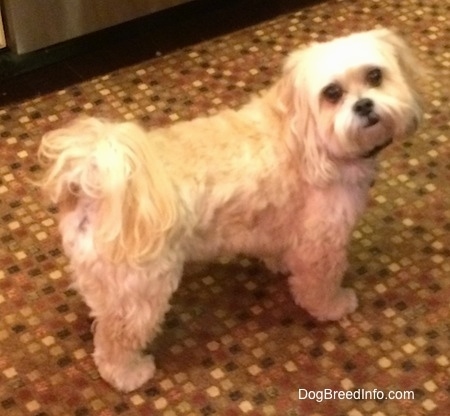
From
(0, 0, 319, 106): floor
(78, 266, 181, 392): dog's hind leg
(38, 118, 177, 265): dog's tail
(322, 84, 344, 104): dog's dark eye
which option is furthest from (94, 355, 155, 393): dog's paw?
(0, 0, 319, 106): floor

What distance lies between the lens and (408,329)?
1.49 metres

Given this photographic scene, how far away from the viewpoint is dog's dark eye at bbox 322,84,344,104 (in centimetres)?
121

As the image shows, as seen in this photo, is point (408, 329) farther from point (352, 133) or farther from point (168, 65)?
point (168, 65)

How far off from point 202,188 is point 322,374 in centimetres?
43

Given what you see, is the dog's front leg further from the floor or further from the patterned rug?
the floor

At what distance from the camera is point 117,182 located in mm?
1096

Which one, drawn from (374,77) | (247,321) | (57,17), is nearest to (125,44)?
(57,17)

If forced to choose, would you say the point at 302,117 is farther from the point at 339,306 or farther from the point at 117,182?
the point at 339,306

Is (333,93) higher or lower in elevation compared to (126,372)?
higher

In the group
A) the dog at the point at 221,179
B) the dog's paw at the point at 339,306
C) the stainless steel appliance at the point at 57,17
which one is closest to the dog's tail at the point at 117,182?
the dog at the point at 221,179

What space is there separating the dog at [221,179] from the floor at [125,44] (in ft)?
2.61

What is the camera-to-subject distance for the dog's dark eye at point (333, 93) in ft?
3.98

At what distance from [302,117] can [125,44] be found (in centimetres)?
101

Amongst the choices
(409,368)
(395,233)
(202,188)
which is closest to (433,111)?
(395,233)
